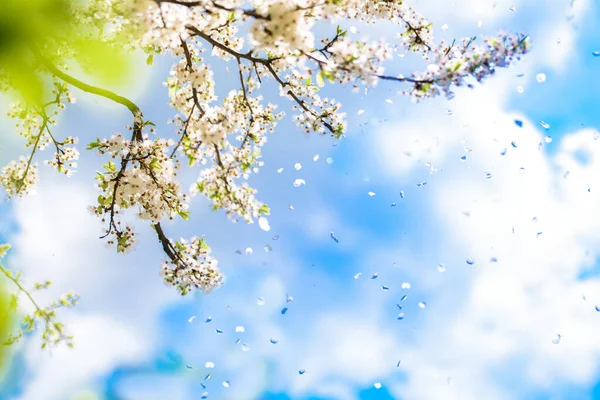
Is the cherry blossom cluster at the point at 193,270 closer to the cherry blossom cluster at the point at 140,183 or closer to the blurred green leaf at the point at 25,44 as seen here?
the cherry blossom cluster at the point at 140,183

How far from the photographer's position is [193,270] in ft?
24.5

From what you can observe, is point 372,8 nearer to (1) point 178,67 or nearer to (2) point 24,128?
(1) point 178,67

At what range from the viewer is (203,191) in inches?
224

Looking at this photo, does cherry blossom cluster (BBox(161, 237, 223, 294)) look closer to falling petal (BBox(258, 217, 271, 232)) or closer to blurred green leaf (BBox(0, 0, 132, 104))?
falling petal (BBox(258, 217, 271, 232))

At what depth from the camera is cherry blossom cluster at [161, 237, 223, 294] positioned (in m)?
7.47

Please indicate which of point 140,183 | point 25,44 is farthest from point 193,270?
point 25,44

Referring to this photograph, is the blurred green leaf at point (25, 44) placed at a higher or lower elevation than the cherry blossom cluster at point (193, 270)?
lower

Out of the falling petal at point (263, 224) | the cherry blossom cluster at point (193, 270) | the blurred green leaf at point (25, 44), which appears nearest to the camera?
the blurred green leaf at point (25, 44)

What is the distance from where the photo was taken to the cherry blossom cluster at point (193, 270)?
24.5 feet

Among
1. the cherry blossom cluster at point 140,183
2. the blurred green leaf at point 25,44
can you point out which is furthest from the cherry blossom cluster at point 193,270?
the blurred green leaf at point 25,44

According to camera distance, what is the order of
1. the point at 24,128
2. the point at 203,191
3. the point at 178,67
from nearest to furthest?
the point at 203,191 → the point at 178,67 → the point at 24,128

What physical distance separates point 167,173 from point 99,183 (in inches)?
39.3

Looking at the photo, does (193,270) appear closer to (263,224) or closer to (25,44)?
(263,224)

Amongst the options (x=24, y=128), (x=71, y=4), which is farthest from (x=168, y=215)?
(x=71, y=4)
